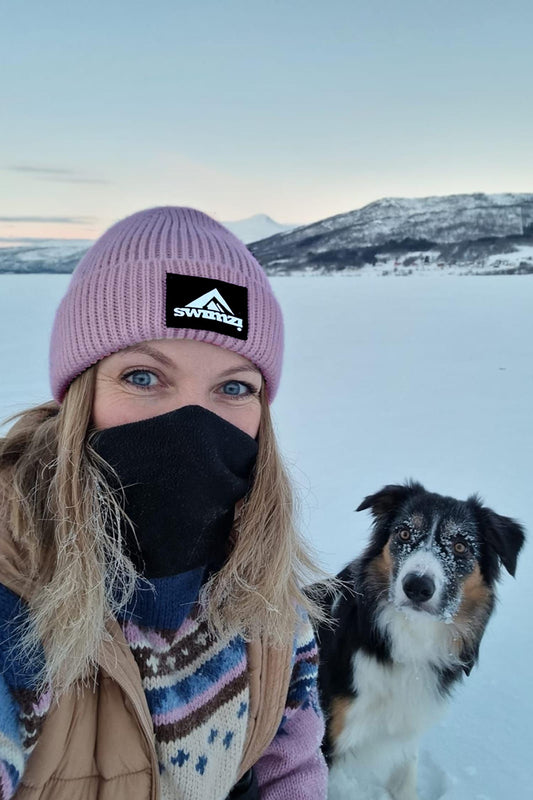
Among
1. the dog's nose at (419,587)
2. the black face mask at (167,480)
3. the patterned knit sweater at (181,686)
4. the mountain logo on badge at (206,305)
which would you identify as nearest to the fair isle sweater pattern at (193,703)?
the patterned knit sweater at (181,686)

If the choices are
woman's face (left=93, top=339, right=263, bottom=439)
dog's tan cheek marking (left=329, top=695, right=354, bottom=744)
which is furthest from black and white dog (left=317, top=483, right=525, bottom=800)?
woman's face (left=93, top=339, right=263, bottom=439)

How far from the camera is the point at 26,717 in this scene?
1.02 metres

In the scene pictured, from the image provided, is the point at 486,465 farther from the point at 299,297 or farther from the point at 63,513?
the point at 299,297

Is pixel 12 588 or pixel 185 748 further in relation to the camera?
pixel 185 748

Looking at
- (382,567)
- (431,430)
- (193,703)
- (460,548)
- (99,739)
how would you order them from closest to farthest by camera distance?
(99,739), (193,703), (460,548), (382,567), (431,430)

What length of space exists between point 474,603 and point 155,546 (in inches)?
82.7

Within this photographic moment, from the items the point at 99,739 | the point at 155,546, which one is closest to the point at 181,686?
the point at 99,739

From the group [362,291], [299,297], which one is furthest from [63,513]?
[362,291]

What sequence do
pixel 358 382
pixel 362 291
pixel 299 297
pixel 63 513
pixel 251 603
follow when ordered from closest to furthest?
pixel 63 513 → pixel 251 603 → pixel 358 382 → pixel 299 297 → pixel 362 291

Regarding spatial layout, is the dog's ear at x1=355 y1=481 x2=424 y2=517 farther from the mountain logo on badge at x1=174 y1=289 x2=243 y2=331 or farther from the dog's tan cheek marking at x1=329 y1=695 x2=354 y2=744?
the mountain logo on badge at x1=174 y1=289 x2=243 y2=331

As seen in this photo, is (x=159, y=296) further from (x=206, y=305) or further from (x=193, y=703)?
(x=193, y=703)

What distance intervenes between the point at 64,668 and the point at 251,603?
516 mm

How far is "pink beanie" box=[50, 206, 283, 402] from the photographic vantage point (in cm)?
132

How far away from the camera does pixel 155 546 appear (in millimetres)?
1297
